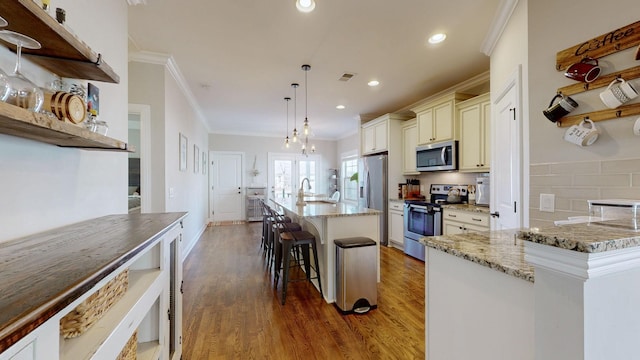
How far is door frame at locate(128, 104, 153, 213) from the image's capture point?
287cm

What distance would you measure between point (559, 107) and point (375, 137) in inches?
147

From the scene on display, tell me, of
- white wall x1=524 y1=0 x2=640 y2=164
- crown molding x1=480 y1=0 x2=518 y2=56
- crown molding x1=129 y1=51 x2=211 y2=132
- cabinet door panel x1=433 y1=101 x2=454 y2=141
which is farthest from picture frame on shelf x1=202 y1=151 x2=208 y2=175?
white wall x1=524 y1=0 x2=640 y2=164

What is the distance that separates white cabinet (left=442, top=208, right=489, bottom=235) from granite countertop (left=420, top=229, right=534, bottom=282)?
5.57 feet

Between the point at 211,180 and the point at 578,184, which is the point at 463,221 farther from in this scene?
the point at 211,180

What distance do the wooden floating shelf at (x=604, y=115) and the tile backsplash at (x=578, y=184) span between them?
0.73 ft

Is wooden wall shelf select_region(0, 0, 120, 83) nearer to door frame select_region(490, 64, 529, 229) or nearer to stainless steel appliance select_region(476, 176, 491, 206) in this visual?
door frame select_region(490, 64, 529, 229)

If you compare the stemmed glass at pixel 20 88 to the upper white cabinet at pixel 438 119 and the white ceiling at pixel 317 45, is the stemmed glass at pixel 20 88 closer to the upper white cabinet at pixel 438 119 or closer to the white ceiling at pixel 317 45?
the white ceiling at pixel 317 45

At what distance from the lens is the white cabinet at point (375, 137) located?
4.91 m

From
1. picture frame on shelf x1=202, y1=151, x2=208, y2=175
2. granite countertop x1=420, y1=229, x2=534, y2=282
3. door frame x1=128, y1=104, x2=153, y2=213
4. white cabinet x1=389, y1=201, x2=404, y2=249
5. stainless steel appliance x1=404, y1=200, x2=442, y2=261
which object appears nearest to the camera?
granite countertop x1=420, y1=229, x2=534, y2=282

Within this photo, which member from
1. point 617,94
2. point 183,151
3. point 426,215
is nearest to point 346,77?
point 426,215

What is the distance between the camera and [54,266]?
0.70 meters

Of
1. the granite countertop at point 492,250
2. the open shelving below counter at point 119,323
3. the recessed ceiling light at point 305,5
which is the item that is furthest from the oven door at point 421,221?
the open shelving below counter at point 119,323

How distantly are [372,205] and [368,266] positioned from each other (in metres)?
2.62

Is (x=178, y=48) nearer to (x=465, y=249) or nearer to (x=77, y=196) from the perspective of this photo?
(x=77, y=196)
